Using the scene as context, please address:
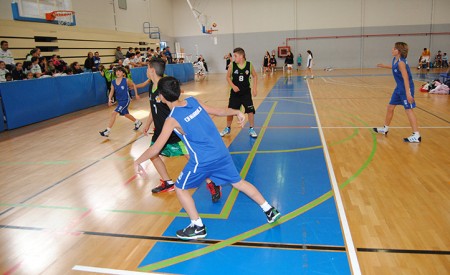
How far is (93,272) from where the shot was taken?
323cm

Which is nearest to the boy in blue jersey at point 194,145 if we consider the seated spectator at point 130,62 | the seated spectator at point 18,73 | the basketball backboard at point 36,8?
the seated spectator at point 18,73

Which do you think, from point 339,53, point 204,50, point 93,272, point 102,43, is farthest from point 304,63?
point 93,272

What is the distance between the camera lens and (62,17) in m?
17.4

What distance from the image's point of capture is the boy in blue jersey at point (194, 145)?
329 cm

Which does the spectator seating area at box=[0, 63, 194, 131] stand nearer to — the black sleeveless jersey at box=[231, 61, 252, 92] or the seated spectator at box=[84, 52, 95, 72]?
the seated spectator at box=[84, 52, 95, 72]

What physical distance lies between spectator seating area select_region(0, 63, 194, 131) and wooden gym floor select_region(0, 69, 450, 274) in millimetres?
1740

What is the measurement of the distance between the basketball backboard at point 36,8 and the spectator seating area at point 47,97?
4836mm

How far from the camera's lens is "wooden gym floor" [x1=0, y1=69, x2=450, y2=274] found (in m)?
3.37

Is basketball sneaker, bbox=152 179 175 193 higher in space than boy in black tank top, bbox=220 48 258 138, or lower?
lower

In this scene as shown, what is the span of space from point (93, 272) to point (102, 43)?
19.2 meters

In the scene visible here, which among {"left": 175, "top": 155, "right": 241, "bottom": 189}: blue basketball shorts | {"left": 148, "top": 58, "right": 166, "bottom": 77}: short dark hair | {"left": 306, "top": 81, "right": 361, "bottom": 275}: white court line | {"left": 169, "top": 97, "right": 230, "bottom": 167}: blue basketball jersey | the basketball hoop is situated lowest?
{"left": 306, "top": 81, "right": 361, "bottom": 275}: white court line

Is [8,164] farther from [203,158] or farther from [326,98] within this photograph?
[326,98]

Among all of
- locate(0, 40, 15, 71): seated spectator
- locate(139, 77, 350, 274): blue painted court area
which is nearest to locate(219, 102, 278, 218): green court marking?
locate(139, 77, 350, 274): blue painted court area

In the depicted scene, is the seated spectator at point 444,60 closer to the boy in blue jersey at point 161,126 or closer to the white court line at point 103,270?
the boy in blue jersey at point 161,126
